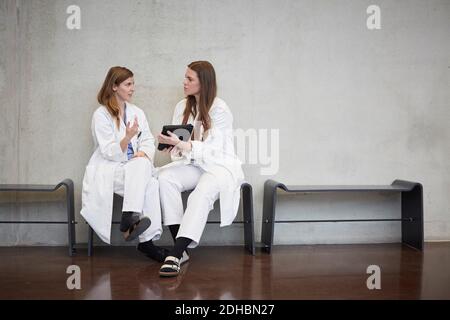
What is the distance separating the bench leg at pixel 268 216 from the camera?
370cm

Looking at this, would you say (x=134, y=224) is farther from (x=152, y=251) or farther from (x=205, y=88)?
(x=205, y=88)

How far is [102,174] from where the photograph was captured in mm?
3469

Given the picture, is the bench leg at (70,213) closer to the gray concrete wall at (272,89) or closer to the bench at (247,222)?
the bench at (247,222)

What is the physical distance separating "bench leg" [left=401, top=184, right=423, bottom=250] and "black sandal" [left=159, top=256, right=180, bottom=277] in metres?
1.99

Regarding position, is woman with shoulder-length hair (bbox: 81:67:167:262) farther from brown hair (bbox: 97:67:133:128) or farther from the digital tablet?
the digital tablet

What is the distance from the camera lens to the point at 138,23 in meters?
3.98

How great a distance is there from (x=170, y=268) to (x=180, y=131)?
3.24ft

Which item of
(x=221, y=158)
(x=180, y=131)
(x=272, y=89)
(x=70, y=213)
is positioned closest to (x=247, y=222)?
(x=221, y=158)

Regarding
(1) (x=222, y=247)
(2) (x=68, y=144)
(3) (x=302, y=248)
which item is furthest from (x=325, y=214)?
(2) (x=68, y=144)

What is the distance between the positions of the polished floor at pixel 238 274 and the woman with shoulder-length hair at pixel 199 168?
30cm

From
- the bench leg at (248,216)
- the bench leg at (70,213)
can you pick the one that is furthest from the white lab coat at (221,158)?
the bench leg at (70,213)

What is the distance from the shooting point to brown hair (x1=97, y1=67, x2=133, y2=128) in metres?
3.61
